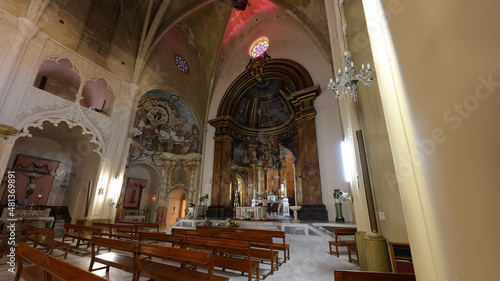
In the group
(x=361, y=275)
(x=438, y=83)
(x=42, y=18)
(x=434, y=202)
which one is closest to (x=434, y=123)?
(x=438, y=83)

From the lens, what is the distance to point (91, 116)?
9445 mm

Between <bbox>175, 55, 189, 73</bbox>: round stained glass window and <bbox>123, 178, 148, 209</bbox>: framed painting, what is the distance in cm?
935

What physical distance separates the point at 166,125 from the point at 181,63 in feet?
16.7

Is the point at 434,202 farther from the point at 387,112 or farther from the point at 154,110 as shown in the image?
the point at 154,110

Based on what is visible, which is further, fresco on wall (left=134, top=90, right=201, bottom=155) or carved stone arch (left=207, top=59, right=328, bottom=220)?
fresco on wall (left=134, top=90, right=201, bottom=155)

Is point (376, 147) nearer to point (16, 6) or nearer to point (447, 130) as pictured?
point (447, 130)

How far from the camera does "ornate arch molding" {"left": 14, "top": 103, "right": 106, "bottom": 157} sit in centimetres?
743

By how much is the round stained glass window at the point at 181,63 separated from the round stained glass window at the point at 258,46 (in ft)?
17.4

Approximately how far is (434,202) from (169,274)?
3106mm

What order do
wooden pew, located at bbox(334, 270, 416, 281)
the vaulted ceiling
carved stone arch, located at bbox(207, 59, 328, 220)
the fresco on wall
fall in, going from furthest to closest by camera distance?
the fresco on wall
carved stone arch, located at bbox(207, 59, 328, 220)
the vaulted ceiling
wooden pew, located at bbox(334, 270, 416, 281)

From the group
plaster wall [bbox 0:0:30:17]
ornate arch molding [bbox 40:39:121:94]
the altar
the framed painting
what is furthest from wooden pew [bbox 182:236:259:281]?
the framed painting

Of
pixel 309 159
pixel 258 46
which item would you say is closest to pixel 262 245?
pixel 309 159

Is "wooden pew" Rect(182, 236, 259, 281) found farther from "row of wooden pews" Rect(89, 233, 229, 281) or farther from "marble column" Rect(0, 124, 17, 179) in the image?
"marble column" Rect(0, 124, 17, 179)

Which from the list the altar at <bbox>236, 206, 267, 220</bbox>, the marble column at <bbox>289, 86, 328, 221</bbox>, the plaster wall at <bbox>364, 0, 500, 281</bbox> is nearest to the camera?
the plaster wall at <bbox>364, 0, 500, 281</bbox>
